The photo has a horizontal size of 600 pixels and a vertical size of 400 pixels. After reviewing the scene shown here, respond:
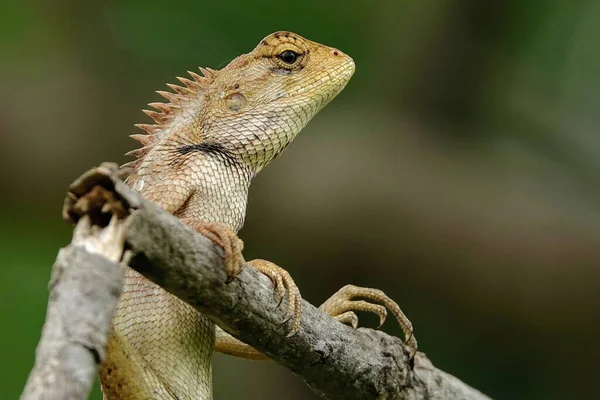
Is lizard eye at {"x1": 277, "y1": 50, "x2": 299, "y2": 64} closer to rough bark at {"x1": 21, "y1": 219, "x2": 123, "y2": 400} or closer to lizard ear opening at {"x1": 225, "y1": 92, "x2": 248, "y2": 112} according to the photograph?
lizard ear opening at {"x1": 225, "y1": 92, "x2": 248, "y2": 112}

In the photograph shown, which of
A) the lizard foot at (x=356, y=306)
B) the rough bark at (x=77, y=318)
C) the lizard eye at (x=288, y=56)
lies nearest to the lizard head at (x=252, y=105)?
the lizard eye at (x=288, y=56)

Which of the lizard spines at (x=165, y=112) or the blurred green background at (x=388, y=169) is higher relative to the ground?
the lizard spines at (x=165, y=112)

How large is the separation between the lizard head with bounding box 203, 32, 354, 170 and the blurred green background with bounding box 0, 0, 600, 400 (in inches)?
65.1

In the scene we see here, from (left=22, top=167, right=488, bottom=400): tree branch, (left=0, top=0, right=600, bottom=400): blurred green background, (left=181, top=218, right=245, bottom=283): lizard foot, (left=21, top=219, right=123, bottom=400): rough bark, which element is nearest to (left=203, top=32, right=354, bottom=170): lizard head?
(left=22, top=167, right=488, bottom=400): tree branch

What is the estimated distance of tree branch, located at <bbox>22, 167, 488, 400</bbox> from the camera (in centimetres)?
153

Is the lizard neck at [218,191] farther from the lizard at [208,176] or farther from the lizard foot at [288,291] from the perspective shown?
the lizard foot at [288,291]

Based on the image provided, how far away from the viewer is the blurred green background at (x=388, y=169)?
4566 mm

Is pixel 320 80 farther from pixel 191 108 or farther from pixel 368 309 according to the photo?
pixel 368 309

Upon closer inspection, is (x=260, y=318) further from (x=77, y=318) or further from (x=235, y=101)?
(x=235, y=101)

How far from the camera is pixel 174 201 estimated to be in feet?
8.34

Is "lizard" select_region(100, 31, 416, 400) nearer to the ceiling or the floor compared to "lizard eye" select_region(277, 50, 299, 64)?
nearer to the floor

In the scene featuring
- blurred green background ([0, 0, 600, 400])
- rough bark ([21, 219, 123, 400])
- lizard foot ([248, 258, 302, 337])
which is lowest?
blurred green background ([0, 0, 600, 400])

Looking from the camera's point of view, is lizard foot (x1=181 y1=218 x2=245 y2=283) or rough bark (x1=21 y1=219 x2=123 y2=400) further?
lizard foot (x1=181 y1=218 x2=245 y2=283)

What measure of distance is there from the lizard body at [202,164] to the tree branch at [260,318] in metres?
0.13
